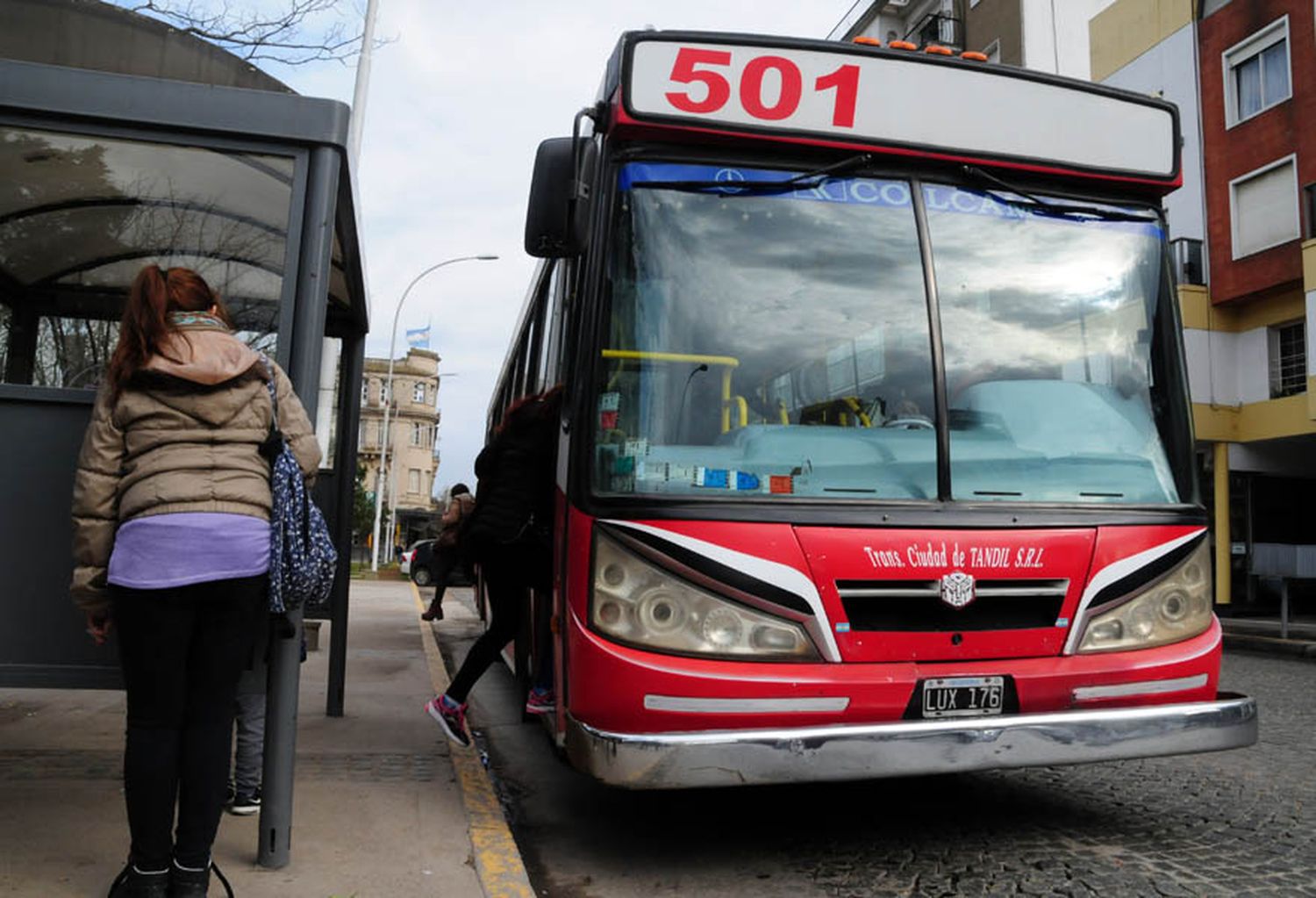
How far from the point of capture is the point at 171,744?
2947 millimetres

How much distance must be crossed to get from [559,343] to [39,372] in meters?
2.08

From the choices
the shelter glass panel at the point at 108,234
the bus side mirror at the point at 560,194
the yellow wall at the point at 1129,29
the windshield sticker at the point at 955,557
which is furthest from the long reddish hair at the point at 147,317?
the yellow wall at the point at 1129,29

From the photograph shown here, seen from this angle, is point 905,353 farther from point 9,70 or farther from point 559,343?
point 9,70

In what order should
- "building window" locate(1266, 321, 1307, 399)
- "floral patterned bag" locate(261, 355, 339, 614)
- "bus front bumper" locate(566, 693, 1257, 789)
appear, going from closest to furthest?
"floral patterned bag" locate(261, 355, 339, 614) → "bus front bumper" locate(566, 693, 1257, 789) → "building window" locate(1266, 321, 1307, 399)

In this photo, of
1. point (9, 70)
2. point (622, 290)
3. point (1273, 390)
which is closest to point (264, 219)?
point (9, 70)

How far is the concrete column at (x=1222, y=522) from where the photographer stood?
2064 cm

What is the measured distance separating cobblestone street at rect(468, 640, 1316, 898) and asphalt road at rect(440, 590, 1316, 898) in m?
0.01

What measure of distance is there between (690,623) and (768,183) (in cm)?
168

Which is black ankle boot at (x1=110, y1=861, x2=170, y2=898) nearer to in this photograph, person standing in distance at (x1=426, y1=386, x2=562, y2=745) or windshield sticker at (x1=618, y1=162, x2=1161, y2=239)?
person standing in distance at (x1=426, y1=386, x2=562, y2=745)

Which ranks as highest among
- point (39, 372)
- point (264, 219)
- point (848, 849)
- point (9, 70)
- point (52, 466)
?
point (9, 70)

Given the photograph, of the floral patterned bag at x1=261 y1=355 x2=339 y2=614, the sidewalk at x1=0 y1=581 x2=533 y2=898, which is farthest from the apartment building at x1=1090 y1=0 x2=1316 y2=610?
the floral patterned bag at x1=261 y1=355 x2=339 y2=614

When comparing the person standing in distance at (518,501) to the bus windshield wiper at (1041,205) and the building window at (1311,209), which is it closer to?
the bus windshield wiper at (1041,205)

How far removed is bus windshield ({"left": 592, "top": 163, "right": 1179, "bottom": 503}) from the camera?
377cm

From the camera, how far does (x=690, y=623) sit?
3.50 meters
